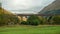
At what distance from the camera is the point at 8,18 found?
2067 inches

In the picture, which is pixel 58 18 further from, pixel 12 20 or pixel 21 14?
pixel 21 14

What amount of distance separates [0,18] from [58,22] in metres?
14.2

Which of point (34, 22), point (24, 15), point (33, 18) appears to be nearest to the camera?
point (34, 22)

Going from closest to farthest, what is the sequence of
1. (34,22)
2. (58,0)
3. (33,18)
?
(34,22), (33,18), (58,0)

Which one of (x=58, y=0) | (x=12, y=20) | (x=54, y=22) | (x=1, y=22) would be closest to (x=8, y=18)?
(x=12, y=20)

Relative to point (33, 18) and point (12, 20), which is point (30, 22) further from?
point (12, 20)

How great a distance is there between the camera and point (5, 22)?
49.2 metres

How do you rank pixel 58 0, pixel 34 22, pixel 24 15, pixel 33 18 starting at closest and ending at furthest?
pixel 34 22
pixel 33 18
pixel 24 15
pixel 58 0

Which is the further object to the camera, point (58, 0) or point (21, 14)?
point (58, 0)

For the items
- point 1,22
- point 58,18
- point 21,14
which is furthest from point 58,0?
point 1,22

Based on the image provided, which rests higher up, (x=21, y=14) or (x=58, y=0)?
(x=58, y=0)

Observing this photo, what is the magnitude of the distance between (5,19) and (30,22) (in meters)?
6.52

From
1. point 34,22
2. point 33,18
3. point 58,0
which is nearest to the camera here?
point 34,22

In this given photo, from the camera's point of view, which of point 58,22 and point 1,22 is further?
point 58,22
